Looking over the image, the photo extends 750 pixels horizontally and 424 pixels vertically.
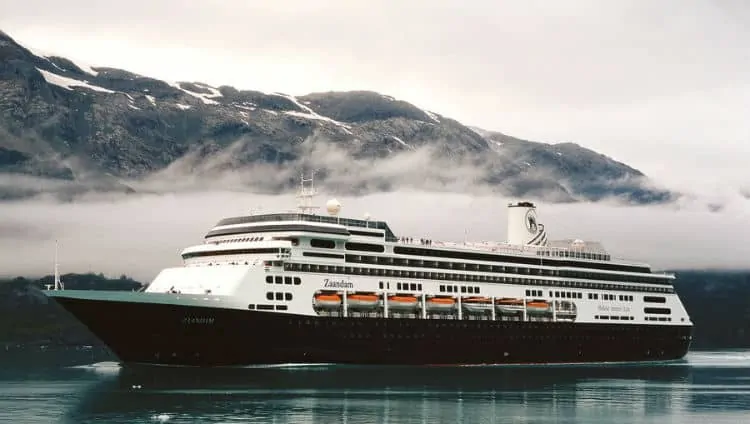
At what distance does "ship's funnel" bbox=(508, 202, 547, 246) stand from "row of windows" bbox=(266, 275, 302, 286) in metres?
45.6

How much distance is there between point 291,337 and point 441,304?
19.9 metres

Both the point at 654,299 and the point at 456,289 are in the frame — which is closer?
the point at 456,289

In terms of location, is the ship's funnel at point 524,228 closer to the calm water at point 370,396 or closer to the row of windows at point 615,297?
the row of windows at point 615,297

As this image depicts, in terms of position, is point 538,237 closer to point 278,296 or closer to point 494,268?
point 494,268

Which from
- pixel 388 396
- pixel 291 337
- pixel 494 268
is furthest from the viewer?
Result: pixel 494 268

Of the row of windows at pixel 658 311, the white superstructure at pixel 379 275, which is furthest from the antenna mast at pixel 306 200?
the row of windows at pixel 658 311

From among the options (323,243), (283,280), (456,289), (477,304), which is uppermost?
(323,243)

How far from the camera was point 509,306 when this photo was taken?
118375 mm

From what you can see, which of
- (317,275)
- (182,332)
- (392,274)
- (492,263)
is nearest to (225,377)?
(182,332)

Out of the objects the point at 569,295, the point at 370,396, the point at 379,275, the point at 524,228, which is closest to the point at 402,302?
the point at 379,275

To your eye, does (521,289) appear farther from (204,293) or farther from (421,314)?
(204,293)

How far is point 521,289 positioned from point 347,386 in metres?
38.0

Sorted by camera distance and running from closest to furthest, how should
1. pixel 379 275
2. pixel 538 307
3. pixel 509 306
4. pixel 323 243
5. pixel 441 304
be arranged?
pixel 323 243, pixel 379 275, pixel 441 304, pixel 509 306, pixel 538 307

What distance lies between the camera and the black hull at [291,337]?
93250mm
